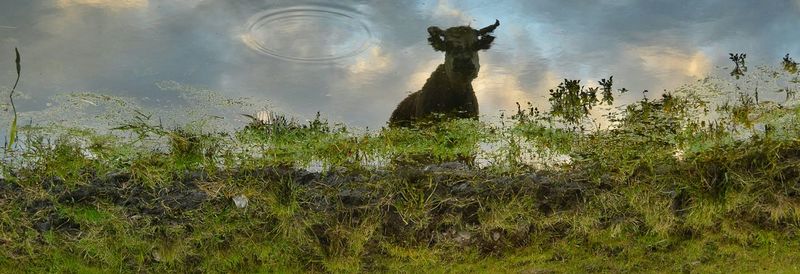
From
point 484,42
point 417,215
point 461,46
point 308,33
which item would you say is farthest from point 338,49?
point 417,215

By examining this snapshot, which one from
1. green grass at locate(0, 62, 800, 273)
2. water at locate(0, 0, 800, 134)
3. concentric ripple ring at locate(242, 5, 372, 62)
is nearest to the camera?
green grass at locate(0, 62, 800, 273)

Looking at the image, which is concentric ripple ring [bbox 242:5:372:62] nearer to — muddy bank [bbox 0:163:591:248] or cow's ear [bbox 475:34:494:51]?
cow's ear [bbox 475:34:494:51]

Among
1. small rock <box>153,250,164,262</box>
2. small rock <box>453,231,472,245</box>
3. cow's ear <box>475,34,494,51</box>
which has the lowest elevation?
small rock <box>153,250,164,262</box>

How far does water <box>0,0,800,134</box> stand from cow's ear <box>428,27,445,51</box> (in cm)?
6

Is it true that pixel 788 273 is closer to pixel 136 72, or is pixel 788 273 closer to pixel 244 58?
pixel 244 58

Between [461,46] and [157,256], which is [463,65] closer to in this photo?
[461,46]

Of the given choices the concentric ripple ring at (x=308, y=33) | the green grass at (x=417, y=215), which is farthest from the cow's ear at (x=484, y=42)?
the green grass at (x=417, y=215)

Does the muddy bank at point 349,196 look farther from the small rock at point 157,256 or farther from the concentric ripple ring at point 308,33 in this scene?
the concentric ripple ring at point 308,33

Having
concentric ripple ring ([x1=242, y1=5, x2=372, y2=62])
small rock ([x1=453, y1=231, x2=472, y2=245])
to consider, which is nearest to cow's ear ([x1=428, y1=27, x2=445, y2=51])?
concentric ripple ring ([x1=242, y1=5, x2=372, y2=62])

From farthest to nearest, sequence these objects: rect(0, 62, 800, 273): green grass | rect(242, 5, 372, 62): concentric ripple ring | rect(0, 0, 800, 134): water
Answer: rect(242, 5, 372, 62): concentric ripple ring, rect(0, 0, 800, 134): water, rect(0, 62, 800, 273): green grass

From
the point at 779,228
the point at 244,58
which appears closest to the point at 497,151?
the point at 779,228

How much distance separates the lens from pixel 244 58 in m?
3.91

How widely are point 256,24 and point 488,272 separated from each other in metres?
2.12

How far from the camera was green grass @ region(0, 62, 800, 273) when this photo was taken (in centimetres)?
298
